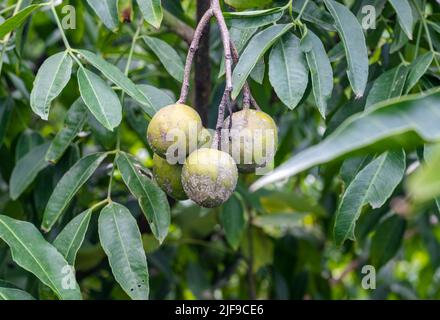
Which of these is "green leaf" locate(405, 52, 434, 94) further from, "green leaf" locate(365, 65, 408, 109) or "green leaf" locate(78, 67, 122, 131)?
"green leaf" locate(78, 67, 122, 131)

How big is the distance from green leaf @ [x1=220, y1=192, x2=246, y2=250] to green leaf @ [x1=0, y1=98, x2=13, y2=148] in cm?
48

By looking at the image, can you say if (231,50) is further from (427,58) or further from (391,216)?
(391,216)

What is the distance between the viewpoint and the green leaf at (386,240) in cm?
165

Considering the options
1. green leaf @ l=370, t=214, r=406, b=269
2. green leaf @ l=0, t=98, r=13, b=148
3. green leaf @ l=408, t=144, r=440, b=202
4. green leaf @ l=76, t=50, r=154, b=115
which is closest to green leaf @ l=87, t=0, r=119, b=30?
green leaf @ l=76, t=50, r=154, b=115

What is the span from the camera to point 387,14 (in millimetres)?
1294

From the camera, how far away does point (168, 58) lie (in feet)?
3.92

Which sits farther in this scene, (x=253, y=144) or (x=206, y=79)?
(x=206, y=79)

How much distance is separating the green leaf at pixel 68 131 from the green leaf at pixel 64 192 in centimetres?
6

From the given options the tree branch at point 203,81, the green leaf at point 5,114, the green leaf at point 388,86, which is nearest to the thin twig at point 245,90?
the green leaf at point 388,86

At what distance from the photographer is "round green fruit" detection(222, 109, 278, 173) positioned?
89 centimetres

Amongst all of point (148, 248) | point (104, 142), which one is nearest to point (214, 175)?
point (104, 142)

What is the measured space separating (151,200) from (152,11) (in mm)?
264
